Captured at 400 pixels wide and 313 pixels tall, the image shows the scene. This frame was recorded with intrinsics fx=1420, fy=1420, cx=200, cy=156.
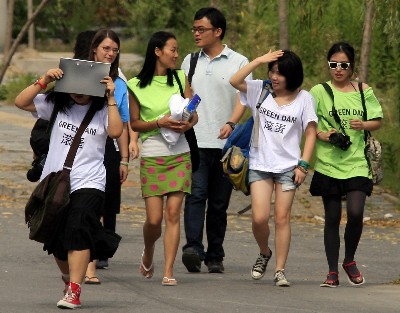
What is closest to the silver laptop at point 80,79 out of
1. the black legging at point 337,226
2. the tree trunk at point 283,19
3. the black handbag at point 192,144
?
the black handbag at point 192,144

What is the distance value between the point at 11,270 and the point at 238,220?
5233mm

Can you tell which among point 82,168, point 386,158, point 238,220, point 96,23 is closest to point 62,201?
point 82,168

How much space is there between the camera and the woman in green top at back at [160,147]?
34.0 feet

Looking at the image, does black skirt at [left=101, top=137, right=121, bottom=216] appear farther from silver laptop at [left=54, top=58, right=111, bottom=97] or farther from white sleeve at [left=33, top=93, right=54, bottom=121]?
silver laptop at [left=54, top=58, right=111, bottom=97]

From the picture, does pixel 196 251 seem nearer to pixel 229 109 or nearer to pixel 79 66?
pixel 229 109

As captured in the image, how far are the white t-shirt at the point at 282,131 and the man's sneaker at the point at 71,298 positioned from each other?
85.1 inches

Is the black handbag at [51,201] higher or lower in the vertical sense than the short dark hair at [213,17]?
lower

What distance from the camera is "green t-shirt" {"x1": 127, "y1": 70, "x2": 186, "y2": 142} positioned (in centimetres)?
1043

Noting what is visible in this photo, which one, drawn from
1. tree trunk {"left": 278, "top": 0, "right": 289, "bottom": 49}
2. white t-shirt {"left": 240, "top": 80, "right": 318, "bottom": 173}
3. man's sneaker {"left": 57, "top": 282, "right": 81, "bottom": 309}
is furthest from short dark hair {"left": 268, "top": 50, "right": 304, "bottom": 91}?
tree trunk {"left": 278, "top": 0, "right": 289, "bottom": 49}

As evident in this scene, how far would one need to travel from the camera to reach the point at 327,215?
10.8m

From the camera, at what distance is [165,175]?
1038 centimetres

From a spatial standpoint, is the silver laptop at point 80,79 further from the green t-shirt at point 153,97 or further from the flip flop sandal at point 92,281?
the flip flop sandal at point 92,281

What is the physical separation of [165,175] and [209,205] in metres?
1.32

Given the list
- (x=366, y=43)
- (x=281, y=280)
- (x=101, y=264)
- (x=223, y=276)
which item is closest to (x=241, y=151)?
(x=281, y=280)
